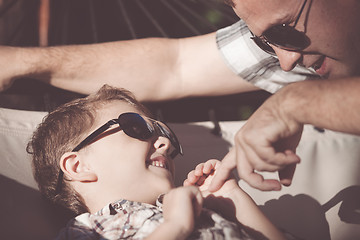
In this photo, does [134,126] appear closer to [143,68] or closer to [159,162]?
[159,162]

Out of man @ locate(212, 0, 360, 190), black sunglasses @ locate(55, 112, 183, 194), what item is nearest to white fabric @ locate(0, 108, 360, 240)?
black sunglasses @ locate(55, 112, 183, 194)

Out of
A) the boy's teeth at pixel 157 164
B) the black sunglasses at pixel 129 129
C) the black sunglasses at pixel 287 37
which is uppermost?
the black sunglasses at pixel 287 37

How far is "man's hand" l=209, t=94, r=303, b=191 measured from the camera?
35.7 inches

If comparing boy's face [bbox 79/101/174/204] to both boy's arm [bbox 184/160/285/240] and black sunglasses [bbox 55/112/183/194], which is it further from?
boy's arm [bbox 184/160/285/240]

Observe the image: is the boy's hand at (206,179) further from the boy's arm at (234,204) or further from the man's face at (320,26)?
the man's face at (320,26)

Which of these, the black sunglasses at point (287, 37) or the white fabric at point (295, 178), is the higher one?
the black sunglasses at point (287, 37)

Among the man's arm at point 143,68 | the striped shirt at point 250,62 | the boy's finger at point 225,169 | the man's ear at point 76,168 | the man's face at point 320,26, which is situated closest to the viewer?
the boy's finger at point 225,169

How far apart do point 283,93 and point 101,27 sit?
2.47 m

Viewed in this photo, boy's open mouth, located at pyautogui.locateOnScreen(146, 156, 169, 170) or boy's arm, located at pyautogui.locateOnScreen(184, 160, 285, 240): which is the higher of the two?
boy's open mouth, located at pyautogui.locateOnScreen(146, 156, 169, 170)

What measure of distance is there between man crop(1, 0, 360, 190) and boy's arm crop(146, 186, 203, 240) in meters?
0.13

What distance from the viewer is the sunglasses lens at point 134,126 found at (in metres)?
1.26

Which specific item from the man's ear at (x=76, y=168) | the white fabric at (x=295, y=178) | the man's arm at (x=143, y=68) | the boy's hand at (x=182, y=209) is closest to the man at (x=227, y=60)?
the man's arm at (x=143, y=68)

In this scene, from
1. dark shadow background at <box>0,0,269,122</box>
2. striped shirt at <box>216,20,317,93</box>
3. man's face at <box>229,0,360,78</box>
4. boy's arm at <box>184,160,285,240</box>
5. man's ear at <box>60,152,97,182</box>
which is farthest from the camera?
dark shadow background at <box>0,0,269,122</box>

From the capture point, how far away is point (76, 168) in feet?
→ 4.19
